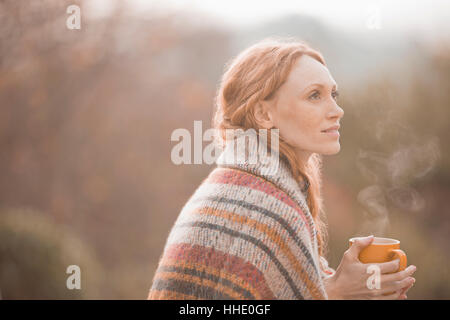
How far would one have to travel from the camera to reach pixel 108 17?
2.82 m

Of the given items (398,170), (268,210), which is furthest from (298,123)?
(398,170)

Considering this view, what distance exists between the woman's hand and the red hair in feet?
0.74

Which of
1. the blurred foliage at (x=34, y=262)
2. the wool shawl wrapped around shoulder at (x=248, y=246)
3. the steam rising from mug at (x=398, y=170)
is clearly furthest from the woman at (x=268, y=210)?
the blurred foliage at (x=34, y=262)

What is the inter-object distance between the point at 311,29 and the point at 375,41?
1.24 ft

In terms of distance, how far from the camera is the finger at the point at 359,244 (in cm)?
100

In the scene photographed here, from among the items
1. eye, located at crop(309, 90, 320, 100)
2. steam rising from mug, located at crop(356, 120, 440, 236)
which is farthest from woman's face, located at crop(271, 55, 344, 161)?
steam rising from mug, located at crop(356, 120, 440, 236)

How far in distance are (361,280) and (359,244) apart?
86mm

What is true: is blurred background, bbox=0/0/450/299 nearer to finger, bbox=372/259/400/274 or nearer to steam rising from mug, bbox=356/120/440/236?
steam rising from mug, bbox=356/120/440/236

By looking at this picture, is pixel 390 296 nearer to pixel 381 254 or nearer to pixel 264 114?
pixel 381 254

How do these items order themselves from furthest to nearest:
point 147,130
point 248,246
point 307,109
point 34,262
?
point 147,130
point 34,262
point 307,109
point 248,246

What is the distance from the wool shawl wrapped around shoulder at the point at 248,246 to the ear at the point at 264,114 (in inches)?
5.0

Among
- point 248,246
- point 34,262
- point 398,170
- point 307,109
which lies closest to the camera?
point 248,246

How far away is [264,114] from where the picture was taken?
1.10 metres
